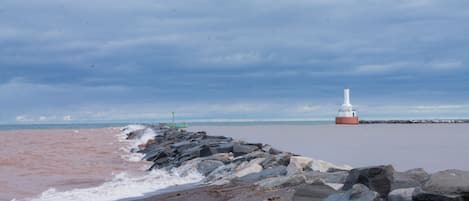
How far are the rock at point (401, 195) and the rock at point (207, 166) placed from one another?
788 centimetres

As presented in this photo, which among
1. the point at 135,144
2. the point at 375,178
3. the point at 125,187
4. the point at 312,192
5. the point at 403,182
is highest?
the point at 375,178

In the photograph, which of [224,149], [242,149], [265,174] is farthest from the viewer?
[224,149]

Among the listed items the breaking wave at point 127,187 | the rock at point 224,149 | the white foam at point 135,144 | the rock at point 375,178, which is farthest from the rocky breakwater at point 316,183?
the white foam at point 135,144

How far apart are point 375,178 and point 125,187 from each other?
6524mm

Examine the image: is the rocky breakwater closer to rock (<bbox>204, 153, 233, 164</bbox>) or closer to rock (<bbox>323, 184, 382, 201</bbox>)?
rock (<bbox>323, 184, 382, 201</bbox>)

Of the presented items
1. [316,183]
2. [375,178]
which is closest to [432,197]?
[375,178]

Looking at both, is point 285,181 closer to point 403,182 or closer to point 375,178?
point 375,178

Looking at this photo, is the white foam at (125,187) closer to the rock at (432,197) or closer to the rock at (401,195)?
the rock at (401,195)

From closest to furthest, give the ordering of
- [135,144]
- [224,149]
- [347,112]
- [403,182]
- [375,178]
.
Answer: [375,178], [403,182], [224,149], [135,144], [347,112]

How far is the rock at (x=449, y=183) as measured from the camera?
6.82m

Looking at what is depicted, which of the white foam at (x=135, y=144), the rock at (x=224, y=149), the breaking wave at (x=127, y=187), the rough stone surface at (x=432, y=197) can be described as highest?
the rock at (x=224, y=149)

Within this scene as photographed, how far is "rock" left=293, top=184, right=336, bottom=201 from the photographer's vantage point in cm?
863

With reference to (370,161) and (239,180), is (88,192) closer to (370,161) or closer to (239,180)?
(239,180)

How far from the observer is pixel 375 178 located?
8.59m
